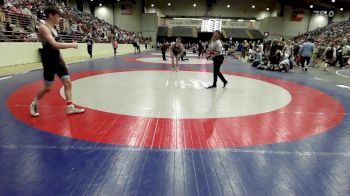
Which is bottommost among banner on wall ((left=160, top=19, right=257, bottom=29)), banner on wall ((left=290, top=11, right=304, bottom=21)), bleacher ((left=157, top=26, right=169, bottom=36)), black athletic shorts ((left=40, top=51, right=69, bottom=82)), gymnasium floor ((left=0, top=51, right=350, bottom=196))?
gymnasium floor ((left=0, top=51, right=350, bottom=196))

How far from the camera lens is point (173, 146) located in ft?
10.3

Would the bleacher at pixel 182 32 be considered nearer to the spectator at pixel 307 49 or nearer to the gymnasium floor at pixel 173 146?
the spectator at pixel 307 49

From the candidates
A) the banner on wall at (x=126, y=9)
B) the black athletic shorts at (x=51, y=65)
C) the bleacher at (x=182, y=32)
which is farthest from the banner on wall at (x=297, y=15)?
the black athletic shorts at (x=51, y=65)

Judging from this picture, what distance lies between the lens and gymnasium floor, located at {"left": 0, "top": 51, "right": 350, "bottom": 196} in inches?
90.9

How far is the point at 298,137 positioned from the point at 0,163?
3.64 m

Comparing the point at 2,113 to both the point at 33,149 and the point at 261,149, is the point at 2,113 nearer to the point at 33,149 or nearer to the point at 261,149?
the point at 33,149

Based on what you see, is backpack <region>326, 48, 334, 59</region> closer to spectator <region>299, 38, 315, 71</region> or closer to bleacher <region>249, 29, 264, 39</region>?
spectator <region>299, 38, 315, 71</region>

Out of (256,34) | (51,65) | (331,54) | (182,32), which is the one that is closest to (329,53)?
(331,54)

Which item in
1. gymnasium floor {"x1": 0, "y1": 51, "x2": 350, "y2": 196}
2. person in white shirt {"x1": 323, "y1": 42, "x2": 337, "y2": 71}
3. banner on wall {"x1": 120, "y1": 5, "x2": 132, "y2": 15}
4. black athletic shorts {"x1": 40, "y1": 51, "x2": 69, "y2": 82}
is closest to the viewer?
gymnasium floor {"x1": 0, "y1": 51, "x2": 350, "y2": 196}

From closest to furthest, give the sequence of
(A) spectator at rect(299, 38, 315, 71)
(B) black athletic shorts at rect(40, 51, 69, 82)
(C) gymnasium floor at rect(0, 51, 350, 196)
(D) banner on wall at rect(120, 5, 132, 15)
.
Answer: (C) gymnasium floor at rect(0, 51, 350, 196) → (B) black athletic shorts at rect(40, 51, 69, 82) → (A) spectator at rect(299, 38, 315, 71) → (D) banner on wall at rect(120, 5, 132, 15)

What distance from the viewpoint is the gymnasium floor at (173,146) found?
7.57 ft

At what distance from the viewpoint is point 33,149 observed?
2.93m

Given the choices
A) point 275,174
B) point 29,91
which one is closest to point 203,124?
point 275,174

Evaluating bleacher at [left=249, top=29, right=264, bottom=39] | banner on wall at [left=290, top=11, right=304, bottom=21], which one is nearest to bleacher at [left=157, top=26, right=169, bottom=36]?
bleacher at [left=249, top=29, right=264, bottom=39]
